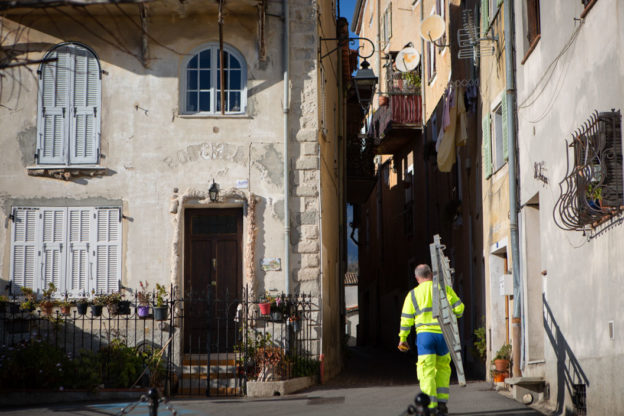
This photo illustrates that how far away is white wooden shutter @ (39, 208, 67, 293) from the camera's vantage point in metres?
15.8

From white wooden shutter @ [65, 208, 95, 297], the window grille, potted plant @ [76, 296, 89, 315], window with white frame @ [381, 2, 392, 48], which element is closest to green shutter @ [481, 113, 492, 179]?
the window grille

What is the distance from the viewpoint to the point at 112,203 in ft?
52.1

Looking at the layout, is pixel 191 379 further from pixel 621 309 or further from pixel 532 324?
pixel 621 309

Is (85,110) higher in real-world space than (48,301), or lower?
higher

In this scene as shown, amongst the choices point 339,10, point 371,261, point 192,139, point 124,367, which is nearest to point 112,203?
point 192,139

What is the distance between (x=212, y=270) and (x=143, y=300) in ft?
4.66

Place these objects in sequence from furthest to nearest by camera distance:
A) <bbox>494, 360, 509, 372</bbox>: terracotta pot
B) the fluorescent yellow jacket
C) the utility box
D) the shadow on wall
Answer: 1. <bbox>494, 360, 509, 372</bbox>: terracotta pot
2. the utility box
3. the shadow on wall
4. the fluorescent yellow jacket

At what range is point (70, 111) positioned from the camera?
16.1m

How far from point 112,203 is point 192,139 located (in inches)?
72.6

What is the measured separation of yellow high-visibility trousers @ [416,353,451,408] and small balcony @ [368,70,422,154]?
15708mm

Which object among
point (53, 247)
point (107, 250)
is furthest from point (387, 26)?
point (53, 247)

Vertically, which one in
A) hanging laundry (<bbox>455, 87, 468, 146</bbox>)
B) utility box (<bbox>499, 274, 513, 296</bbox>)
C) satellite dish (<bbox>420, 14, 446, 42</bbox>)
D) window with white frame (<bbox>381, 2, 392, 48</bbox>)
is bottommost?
utility box (<bbox>499, 274, 513, 296</bbox>)

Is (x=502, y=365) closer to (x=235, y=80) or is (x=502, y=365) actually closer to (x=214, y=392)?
(x=214, y=392)

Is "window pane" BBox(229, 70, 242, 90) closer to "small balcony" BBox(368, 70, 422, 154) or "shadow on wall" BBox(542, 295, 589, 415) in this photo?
"shadow on wall" BBox(542, 295, 589, 415)
